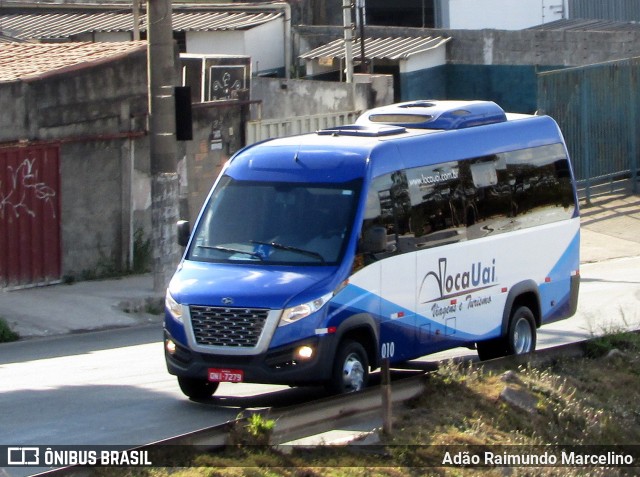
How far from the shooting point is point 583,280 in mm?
19516

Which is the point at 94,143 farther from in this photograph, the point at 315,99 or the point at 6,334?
the point at 315,99

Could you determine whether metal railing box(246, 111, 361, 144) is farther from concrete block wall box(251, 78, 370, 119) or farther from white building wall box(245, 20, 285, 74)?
white building wall box(245, 20, 285, 74)

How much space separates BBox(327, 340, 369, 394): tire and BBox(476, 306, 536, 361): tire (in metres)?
2.22

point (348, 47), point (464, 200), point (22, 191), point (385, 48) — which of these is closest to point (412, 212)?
point (464, 200)

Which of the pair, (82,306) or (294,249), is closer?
(294,249)

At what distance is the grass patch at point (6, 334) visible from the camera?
15.2 m

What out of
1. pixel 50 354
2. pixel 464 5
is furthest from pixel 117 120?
pixel 464 5

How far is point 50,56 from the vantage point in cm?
2038

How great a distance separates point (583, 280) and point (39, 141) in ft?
29.5

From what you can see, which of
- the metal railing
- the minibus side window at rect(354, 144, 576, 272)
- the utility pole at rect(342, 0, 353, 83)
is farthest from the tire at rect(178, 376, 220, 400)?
the utility pole at rect(342, 0, 353, 83)

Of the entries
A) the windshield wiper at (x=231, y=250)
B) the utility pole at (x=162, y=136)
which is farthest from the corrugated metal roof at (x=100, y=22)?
the windshield wiper at (x=231, y=250)

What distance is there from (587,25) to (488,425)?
25.5m

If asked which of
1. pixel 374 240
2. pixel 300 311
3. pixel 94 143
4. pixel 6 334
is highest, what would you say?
pixel 94 143

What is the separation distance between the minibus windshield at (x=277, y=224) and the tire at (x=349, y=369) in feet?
2.45
